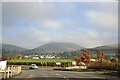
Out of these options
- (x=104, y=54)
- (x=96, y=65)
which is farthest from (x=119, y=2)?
(x=104, y=54)

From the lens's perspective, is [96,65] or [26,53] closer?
[96,65]

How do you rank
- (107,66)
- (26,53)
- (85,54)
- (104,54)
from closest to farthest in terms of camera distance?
(107,66) → (104,54) → (85,54) → (26,53)

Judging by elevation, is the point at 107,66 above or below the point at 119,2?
below

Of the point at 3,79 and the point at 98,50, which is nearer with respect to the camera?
the point at 3,79

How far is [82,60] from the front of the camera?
267ft

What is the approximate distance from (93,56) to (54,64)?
50.3 feet

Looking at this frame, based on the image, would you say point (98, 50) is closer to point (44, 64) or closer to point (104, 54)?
point (104, 54)

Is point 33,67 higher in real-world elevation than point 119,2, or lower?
→ lower

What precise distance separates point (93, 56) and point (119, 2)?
69239 mm

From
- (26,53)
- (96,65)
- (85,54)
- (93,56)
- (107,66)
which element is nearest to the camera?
(107,66)

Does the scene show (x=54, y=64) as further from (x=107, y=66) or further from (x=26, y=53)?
(x=26, y=53)


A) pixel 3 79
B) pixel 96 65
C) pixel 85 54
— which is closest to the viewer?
pixel 3 79

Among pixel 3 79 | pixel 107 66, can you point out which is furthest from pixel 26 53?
pixel 3 79

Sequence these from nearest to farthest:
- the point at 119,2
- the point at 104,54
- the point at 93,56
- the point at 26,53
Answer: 1. the point at 119,2
2. the point at 104,54
3. the point at 93,56
4. the point at 26,53
